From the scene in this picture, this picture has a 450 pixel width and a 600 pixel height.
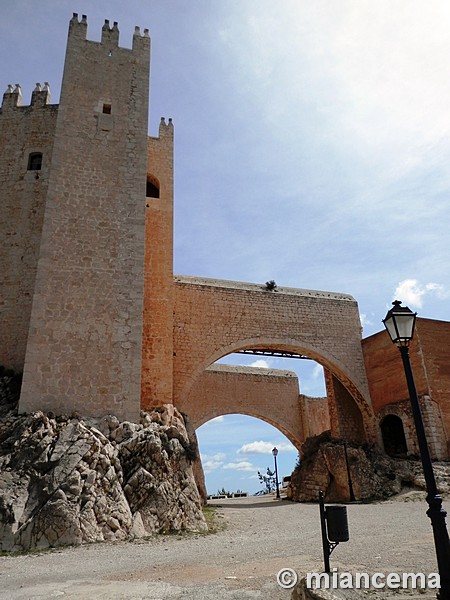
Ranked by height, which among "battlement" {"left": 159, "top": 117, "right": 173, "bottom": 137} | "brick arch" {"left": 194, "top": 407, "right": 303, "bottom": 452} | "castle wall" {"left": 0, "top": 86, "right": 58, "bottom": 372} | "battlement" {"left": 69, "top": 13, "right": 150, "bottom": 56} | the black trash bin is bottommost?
the black trash bin

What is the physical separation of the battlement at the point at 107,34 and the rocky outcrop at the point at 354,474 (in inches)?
664

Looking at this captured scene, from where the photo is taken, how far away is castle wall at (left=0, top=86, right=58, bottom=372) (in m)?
12.8

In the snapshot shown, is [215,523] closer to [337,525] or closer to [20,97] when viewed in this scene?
[337,525]

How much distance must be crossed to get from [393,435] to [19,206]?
16.9m

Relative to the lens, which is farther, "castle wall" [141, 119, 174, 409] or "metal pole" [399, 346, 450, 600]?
"castle wall" [141, 119, 174, 409]

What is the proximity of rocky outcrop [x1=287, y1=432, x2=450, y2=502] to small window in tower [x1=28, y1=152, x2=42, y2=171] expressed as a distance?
15235 mm

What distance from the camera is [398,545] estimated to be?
6.41 m

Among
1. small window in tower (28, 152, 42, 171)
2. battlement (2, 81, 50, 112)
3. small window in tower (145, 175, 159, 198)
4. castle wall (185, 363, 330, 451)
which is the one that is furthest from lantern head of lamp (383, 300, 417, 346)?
castle wall (185, 363, 330, 451)

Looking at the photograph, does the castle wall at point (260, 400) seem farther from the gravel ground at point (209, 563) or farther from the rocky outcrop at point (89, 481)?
the gravel ground at point (209, 563)

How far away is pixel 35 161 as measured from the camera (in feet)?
49.3

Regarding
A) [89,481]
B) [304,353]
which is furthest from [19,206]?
[304,353]

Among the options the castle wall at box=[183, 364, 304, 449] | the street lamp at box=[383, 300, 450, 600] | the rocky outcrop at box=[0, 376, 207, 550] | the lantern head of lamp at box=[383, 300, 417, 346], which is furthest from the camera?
the castle wall at box=[183, 364, 304, 449]

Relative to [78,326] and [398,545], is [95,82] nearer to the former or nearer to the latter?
[78,326]

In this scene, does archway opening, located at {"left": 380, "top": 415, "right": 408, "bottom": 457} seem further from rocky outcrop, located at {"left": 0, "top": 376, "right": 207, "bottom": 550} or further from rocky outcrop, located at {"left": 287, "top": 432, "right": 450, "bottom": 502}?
rocky outcrop, located at {"left": 0, "top": 376, "right": 207, "bottom": 550}
